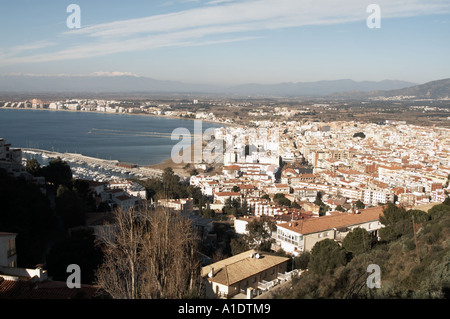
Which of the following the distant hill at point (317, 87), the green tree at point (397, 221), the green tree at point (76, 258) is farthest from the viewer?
the distant hill at point (317, 87)

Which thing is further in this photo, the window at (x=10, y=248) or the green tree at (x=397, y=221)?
the green tree at (x=397, y=221)

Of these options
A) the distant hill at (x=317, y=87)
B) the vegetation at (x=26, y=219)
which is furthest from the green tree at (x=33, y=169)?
the distant hill at (x=317, y=87)

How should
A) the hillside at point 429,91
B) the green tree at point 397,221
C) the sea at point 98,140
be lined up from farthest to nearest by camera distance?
the hillside at point 429,91 < the sea at point 98,140 < the green tree at point 397,221

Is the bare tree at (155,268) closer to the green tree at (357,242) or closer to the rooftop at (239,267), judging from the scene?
the rooftop at (239,267)

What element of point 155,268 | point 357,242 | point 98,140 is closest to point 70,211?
point 155,268

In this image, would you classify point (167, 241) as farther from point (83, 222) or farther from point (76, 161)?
point (76, 161)

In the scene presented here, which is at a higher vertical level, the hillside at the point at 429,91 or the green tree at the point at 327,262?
the hillside at the point at 429,91

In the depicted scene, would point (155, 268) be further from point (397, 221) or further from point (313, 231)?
point (397, 221)
